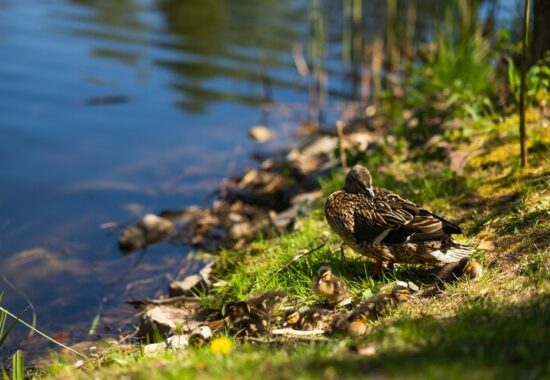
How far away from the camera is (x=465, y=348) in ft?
11.4

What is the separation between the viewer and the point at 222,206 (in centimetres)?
913

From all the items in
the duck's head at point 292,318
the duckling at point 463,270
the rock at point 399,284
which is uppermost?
the duckling at point 463,270

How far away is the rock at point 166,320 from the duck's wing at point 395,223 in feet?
5.05

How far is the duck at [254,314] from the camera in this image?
4.81m

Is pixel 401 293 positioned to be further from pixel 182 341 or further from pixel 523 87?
pixel 523 87

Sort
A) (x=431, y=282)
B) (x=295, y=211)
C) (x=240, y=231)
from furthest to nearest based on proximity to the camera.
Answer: (x=240, y=231) < (x=295, y=211) < (x=431, y=282)

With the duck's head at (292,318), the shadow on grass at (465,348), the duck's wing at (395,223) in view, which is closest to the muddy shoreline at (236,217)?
the duck's head at (292,318)

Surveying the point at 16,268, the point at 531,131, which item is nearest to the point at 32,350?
the point at 16,268

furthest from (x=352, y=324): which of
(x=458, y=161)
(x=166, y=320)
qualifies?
(x=458, y=161)

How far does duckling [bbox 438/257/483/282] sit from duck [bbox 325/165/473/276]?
0.09 metres

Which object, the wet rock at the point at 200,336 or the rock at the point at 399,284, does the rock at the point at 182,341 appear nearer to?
the wet rock at the point at 200,336

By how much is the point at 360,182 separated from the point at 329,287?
109 cm

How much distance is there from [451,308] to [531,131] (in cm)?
342

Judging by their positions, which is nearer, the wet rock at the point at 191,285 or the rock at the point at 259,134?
the wet rock at the point at 191,285
